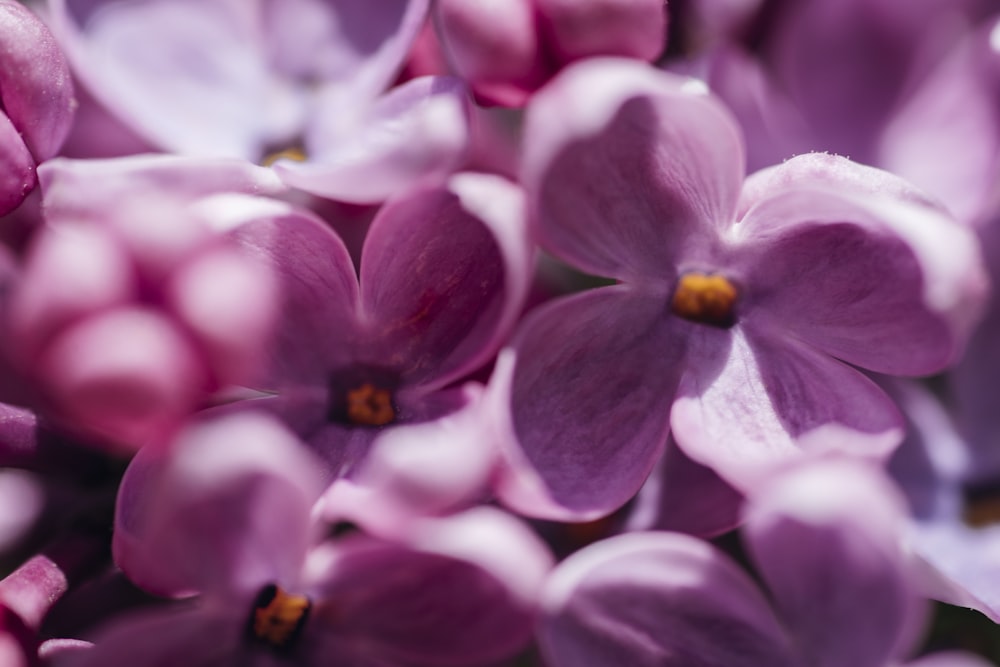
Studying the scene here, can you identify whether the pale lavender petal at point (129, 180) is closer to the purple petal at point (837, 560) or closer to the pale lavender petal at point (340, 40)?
the pale lavender petal at point (340, 40)

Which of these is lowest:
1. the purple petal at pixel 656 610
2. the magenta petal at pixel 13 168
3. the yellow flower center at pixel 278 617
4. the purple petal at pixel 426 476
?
the yellow flower center at pixel 278 617

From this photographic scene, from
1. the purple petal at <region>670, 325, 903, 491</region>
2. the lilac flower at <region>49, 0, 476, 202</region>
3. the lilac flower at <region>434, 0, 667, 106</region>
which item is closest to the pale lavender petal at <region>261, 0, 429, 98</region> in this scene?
the lilac flower at <region>49, 0, 476, 202</region>

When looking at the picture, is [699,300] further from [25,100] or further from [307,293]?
[25,100]

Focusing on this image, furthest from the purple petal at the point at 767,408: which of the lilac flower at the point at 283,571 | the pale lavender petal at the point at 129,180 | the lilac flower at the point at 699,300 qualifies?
the pale lavender petal at the point at 129,180

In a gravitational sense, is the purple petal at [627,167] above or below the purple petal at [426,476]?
above

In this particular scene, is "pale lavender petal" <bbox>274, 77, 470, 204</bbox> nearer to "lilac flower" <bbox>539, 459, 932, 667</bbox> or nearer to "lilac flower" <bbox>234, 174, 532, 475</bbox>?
"lilac flower" <bbox>234, 174, 532, 475</bbox>

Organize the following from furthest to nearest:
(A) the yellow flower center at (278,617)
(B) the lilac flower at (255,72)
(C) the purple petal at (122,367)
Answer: (B) the lilac flower at (255,72) < (A) the yellow flower center at (278,617) < (C) the purple petal at (122,367)

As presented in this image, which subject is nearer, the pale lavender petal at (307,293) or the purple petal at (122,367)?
the purple petal at (122,367)
